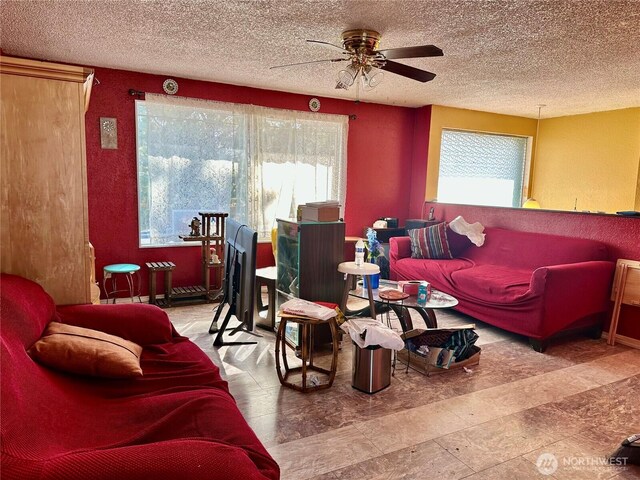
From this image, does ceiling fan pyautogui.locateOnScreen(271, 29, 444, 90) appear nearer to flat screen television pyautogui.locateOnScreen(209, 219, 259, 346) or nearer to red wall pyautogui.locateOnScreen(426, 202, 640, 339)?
flat screen television pyautogui.locateOnScreen(209, 219, 259, 346)

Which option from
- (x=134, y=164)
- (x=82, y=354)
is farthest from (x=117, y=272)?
(x=82, y=354)

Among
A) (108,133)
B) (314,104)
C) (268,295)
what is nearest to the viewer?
(268,295)

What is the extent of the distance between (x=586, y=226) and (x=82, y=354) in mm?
4266

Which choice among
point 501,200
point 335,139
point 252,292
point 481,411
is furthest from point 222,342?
point 501,200

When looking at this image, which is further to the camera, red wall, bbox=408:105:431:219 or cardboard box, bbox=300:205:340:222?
red wall, bbox=408:105:431:219

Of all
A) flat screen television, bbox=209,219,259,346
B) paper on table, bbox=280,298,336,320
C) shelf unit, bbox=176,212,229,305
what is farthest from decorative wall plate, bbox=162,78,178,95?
paper on table, bbox=280,298,336,320

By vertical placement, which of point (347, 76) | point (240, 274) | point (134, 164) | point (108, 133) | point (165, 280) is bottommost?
point (165, 280)

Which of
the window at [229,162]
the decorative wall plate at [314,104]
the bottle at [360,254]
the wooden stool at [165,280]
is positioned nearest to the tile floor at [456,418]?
the bottle at [360,254]

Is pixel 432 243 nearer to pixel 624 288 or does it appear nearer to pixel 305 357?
pixel 624 288

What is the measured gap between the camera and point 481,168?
6598 mm

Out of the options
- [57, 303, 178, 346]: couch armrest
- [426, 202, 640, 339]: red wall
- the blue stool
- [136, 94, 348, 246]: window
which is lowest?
the blue stool

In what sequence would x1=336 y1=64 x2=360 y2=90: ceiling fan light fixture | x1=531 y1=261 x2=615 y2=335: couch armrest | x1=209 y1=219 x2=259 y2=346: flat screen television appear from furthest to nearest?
x1=531 y1=261 x2=615 y2=335: couch armrest
x1=336 y1=64 x2=360 y2=90: ceiling fan light fixture
x1=209 y1=219 x2=259 y2=346: flat screen television
